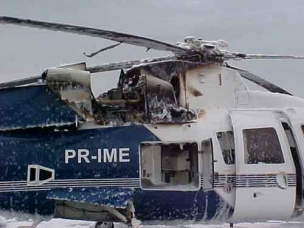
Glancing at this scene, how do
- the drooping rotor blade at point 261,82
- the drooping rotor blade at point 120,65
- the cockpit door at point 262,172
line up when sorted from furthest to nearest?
the drooping rotor blade at point 261,82 → the drooping rotor blade at point 120,65 → the cockpit door at point 262,172

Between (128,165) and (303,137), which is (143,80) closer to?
(128,165)

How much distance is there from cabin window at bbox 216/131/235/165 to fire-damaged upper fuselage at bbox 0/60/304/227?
0.5 inches

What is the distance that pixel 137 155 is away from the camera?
22.8ft

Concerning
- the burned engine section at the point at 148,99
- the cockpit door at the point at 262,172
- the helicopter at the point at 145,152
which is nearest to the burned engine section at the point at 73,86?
the helicopter at the point at 145,152

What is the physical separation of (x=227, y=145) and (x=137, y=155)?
1.21 meters

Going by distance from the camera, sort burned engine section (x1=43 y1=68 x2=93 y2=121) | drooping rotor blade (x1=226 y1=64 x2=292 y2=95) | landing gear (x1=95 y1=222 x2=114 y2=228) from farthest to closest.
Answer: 1. landing gear (x1=95 y1=222 x2=114 y2=228)
2. drooping rotor blade (x1=226 y1=64 x2=292 y2=95)
3. burned engine section (x1=43 y1=68 x2=93 y2=121)

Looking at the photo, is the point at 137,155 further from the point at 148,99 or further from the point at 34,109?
the point at 34,109

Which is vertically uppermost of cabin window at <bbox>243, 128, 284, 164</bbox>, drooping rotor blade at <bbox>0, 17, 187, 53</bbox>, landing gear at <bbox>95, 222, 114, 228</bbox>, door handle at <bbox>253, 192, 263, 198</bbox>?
drooping rotor blade at <bbox>0, 17, 187, 53</bbox>

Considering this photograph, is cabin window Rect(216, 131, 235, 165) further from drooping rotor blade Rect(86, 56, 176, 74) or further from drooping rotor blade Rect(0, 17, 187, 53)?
drooping rotor blade Rect(0, 17, 187, 53)

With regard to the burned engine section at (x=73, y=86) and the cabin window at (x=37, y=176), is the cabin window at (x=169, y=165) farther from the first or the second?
the cabin window at (x=37, y=176)

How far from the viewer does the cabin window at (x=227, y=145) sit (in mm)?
7049

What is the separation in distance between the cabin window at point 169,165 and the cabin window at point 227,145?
0.35 m

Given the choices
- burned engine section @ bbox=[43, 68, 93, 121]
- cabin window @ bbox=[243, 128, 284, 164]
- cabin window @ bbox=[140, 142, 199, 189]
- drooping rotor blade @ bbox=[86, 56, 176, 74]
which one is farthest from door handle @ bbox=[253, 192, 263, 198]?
burned engine section @ bbox=[43, 68, 93, 121]

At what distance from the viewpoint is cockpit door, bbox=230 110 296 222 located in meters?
6.95
